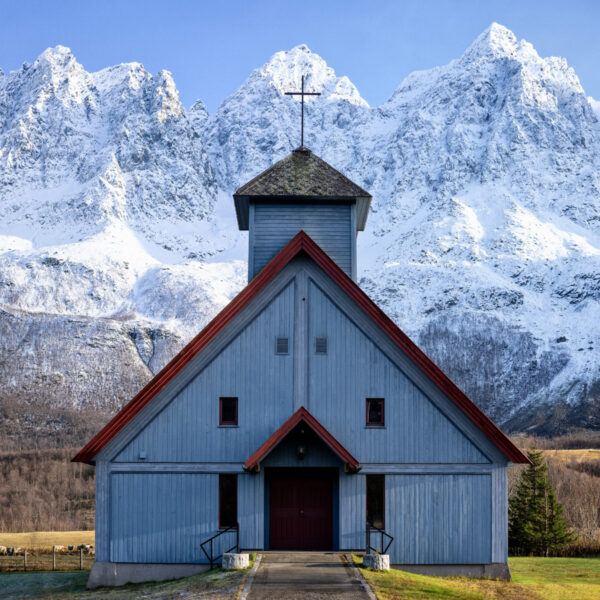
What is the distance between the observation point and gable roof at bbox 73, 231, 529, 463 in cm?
2667

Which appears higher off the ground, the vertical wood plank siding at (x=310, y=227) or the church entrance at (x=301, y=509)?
the vertical wood plank siding at (x=310, y=227)

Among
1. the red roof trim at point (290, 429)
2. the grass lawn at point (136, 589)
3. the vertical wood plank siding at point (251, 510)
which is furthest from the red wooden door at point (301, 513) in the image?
the grass lawn at point (136, 589)

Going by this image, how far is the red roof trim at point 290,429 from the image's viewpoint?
25.9 metres

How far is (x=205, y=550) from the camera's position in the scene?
26750 mm

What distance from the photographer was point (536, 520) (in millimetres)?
46469

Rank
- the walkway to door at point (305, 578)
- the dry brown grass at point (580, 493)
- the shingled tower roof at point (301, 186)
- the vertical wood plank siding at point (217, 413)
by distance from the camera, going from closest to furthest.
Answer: the walkway to door at point (305, 578) → the vertical wood plank siding at point (217, 413) → the shingled tower roof at point (301, 186) → the dry brown grass at point (580, 493)

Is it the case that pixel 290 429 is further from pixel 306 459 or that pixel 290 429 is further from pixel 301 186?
pixel 301 186

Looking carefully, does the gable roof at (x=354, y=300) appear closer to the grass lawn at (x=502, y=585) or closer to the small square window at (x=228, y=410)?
the small square window at (x=228, y=410)

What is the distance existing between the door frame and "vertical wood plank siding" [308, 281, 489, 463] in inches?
42.9

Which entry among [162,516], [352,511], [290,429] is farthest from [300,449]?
[162,516]

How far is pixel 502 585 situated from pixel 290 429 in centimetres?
729

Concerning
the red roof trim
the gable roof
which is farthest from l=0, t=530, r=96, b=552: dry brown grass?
the red roof trim

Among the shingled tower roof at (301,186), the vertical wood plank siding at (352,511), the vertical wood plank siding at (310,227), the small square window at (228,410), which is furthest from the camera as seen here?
the vertical wood plank siding at (310,227)

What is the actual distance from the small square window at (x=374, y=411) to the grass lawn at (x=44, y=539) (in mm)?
44040
